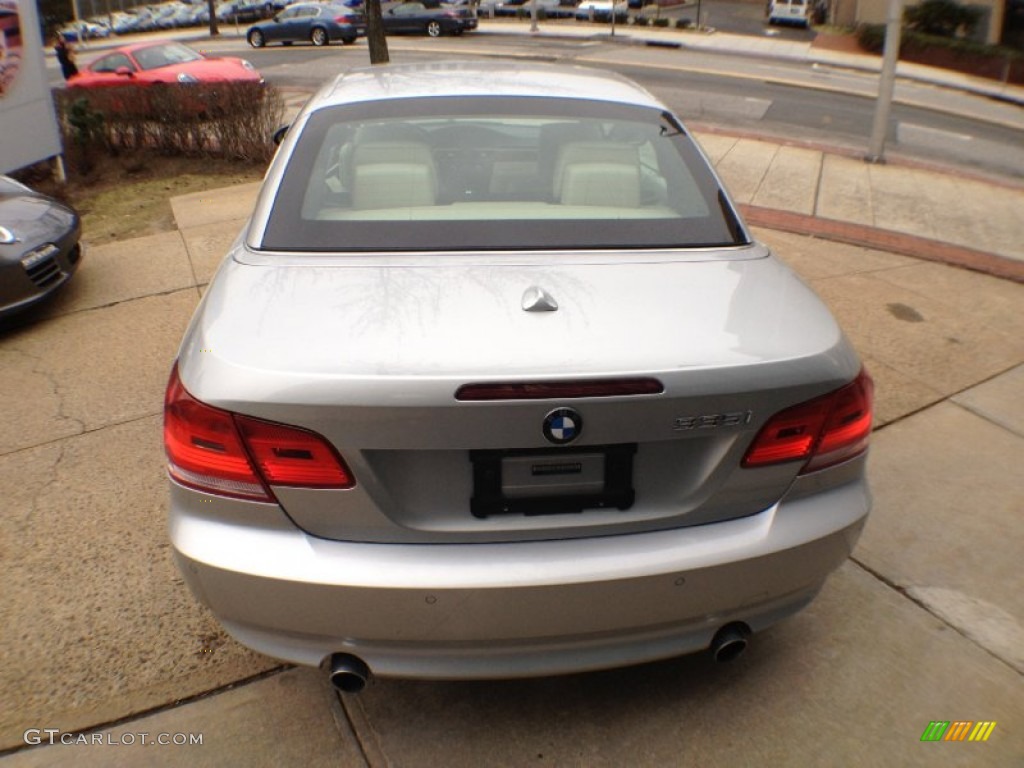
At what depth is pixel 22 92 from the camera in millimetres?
9734

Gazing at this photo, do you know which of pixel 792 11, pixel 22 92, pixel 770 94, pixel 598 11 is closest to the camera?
pixel 22 92

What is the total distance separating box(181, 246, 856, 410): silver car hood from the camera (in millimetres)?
2129

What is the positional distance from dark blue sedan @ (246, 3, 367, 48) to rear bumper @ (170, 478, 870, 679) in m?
30.8

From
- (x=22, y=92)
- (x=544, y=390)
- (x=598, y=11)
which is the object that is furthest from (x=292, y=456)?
(x=598, y=11)

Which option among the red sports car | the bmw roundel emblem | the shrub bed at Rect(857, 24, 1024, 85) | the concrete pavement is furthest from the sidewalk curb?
the shrub bed at Rect(857, 24, 1024, 85)

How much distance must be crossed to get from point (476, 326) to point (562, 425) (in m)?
0.34

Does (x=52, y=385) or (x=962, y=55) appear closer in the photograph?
(x=52, y=385)

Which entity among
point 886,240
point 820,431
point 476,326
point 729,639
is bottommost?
point 886,240

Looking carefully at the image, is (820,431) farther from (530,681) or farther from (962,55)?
(962,55)

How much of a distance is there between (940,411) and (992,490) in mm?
818

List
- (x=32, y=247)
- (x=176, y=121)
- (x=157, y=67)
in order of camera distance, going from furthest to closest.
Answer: (x=157, y=67)
(x=176, y=121)
(x=32, y=247)

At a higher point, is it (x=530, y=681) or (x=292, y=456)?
(x=292, y=456)

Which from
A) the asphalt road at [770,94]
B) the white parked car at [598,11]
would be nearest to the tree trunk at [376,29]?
the asphalt road at [770,94]

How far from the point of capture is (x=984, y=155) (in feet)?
48.2
